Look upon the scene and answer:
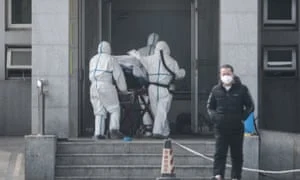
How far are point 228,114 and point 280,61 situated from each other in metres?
7.53

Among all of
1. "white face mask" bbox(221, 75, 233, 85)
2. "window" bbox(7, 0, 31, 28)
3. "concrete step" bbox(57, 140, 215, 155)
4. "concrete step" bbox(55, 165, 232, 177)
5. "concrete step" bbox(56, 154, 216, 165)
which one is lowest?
"concrete step" bbox(55, 165, 232, 177)

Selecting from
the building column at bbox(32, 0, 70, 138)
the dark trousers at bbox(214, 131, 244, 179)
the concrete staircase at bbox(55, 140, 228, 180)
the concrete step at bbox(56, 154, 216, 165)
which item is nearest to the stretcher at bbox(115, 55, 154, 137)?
the building column at bbox(32, 0, 70, 138)

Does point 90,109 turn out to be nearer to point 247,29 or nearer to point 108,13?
point 108,13

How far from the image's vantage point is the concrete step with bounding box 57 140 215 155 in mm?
15820

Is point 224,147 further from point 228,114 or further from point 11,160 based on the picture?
point 11,160

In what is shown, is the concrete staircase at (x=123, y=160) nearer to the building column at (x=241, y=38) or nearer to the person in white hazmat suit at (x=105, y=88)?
the person in white hazmat suit at (x=105, y=88)

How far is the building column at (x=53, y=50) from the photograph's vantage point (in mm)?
16703

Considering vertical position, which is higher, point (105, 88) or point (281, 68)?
point (281, 68)

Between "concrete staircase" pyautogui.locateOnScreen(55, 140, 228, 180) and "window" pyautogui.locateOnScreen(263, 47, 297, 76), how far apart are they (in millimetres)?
5148

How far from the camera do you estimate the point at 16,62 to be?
69.3 ft

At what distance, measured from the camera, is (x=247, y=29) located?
54.2 ft

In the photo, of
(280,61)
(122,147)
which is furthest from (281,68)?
(122,147)

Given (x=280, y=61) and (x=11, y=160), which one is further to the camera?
(x=280, y=61)

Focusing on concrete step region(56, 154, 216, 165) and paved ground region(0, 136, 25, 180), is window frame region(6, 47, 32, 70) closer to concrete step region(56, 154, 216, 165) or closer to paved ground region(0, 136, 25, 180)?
paved ground region(0, 136, 25, 180)
